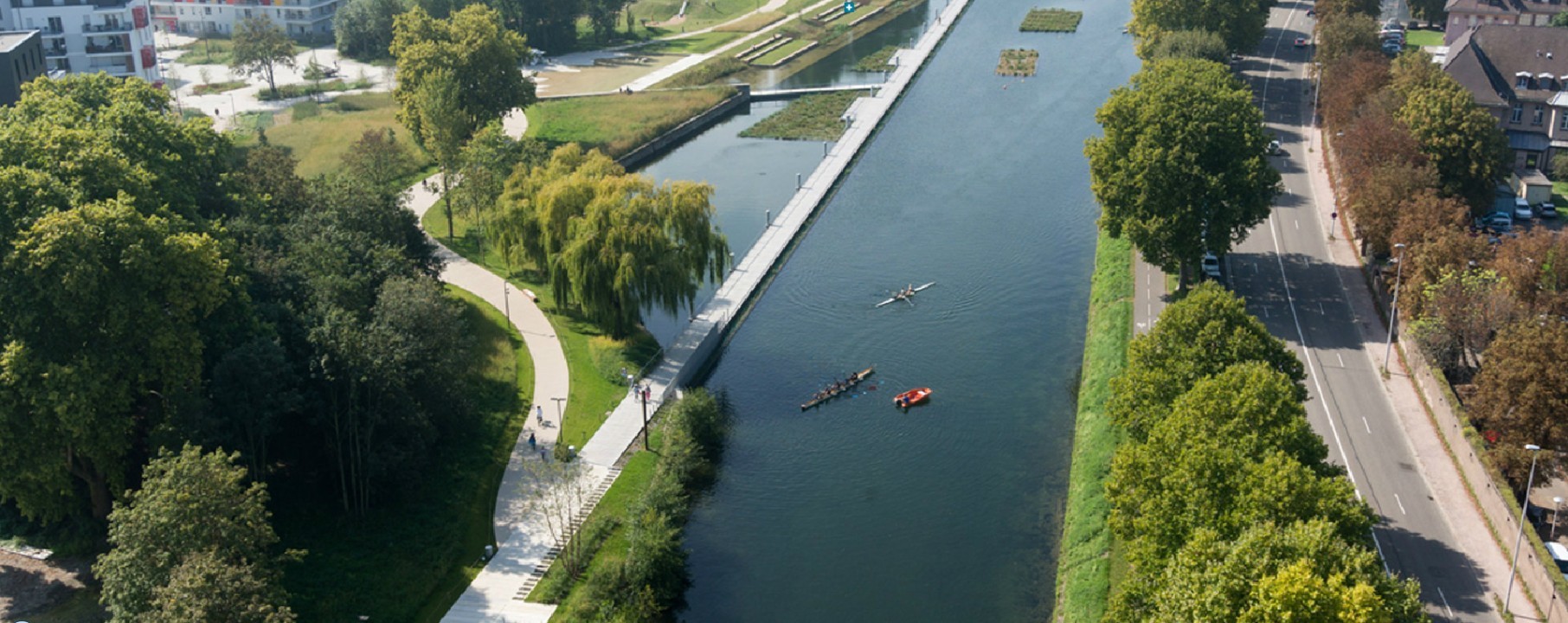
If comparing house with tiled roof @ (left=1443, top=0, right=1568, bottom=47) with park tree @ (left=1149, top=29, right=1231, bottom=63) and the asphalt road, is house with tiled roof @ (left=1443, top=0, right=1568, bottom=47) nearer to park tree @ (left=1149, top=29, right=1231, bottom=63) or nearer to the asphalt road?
park tree @ (left=1149, top=29, right=1231, bottom=63)

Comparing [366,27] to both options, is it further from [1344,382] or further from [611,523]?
[1344,382]

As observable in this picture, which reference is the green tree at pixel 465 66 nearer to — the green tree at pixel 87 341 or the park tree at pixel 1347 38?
the green tree at pixel 87 341

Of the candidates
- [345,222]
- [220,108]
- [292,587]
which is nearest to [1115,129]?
[345,222]

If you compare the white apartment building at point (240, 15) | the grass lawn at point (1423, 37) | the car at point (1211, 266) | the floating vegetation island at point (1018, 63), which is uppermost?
the white apartment building at point (240, 15)

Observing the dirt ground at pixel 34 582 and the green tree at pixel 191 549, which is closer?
the green tree at pixel 191 549

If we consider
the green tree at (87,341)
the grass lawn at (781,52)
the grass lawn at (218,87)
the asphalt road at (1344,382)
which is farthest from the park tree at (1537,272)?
the grass lawn at (218,87)
